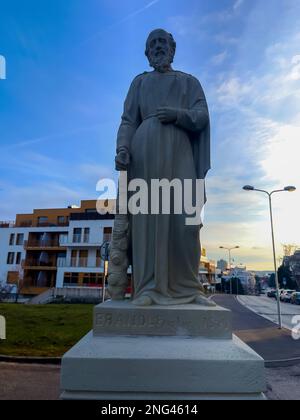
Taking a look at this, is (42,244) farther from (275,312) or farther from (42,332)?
(42,332)

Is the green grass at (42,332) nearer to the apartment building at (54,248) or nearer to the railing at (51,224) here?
the apartment building at (54,248)

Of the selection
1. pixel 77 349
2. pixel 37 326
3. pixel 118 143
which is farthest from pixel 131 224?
pixel 37 326

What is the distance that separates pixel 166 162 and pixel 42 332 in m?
9.63

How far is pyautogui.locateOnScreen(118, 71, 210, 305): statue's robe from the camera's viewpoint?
10.9 feet

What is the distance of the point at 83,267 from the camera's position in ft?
138

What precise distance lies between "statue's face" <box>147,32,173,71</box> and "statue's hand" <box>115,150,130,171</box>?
1.16 m

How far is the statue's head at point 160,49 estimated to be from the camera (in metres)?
3.84

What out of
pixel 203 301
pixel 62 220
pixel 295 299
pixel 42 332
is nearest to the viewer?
pixel 203 301

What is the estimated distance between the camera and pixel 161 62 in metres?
3.85

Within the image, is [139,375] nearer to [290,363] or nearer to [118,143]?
[118,143]

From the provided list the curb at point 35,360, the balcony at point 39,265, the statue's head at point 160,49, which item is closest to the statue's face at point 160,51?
the statue's head at point 160,49

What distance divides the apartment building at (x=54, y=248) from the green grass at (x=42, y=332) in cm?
2379

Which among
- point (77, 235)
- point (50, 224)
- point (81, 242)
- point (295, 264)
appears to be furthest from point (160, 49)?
point (295, 264)

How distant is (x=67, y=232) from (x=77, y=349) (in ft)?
151
